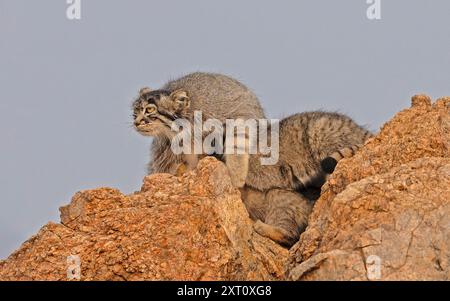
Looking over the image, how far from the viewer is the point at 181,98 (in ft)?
47.3

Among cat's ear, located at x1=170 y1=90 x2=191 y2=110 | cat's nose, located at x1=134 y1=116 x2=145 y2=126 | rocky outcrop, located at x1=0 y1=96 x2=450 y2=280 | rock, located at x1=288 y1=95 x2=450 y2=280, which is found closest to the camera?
rock, located at x1=288 y1=95 x2=450 y2=280

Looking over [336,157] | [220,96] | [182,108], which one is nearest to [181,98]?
[182,108]

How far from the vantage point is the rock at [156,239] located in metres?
9.79

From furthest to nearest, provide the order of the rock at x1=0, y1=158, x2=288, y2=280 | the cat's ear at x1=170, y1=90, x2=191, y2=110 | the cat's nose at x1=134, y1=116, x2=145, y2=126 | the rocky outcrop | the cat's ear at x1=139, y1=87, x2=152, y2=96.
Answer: the cat's ear at x1=139, y1=87, x2=152, y2=96, the cat's ear at x1=170, y1=90, x2=191, y2=110, the cat's nose at x1=134, y1=116, x2=145, y2=126, the rock at x1=0, y1=158, x2=288, y2=280, the rocky outcrop

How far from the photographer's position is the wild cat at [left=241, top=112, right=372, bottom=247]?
13117mm

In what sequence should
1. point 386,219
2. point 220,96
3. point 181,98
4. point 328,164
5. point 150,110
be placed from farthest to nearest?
point 220,96
point 181,98
point 150,110
point 328,164
point 386,219

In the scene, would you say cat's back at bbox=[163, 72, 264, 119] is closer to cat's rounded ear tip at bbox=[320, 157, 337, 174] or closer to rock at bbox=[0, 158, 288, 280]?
cat's rounded ear tip at bbox=[320, 157, 337, 174]

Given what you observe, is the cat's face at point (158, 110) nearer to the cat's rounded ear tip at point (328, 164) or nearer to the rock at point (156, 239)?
the cat's rounded ear tip at point (328, 164)

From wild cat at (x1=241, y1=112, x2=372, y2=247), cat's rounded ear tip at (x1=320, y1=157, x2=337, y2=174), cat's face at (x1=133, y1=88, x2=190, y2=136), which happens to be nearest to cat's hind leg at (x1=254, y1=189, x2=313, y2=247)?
wild cat at (x1=241, y1=112, x2=372, y2=247)

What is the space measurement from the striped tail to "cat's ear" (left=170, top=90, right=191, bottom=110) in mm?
2533

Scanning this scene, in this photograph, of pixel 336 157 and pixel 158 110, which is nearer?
pixel 336 157

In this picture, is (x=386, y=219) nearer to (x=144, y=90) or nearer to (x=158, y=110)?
(x=158, y=110)

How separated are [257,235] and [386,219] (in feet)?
9.45

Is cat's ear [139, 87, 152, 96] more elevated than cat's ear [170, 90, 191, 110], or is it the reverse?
cat's ear [139, 87, 152, 96]
